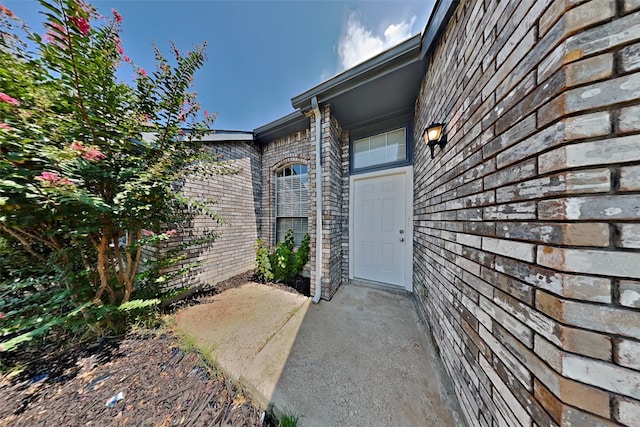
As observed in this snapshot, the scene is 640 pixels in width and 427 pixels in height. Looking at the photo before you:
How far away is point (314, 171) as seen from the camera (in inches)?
113

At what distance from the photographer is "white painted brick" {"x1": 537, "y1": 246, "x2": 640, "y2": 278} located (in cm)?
51

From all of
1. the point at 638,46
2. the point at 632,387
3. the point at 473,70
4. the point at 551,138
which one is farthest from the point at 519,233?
the point at 473,70

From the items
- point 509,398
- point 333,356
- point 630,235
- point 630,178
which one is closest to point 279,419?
point 333,356

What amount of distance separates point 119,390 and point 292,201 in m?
3.20

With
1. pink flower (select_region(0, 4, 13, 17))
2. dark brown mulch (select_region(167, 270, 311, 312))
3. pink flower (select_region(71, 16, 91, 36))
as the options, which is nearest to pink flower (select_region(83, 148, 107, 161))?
pink flower (select_region(71, 16, 91, 36))

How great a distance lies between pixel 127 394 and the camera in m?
1.37

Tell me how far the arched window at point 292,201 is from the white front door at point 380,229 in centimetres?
113

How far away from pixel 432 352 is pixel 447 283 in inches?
30.5

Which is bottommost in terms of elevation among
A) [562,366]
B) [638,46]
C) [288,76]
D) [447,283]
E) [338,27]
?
[447,283]

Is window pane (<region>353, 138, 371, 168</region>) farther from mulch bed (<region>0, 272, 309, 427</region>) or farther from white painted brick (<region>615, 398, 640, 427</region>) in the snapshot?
mulch bed (<region>0, 272, 309, 427</region>)

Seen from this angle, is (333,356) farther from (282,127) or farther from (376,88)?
(282,127)

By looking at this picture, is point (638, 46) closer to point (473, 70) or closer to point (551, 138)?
point (551, 138)

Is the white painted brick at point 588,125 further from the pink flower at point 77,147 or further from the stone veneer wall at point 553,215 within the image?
the pink flower at point 77,147

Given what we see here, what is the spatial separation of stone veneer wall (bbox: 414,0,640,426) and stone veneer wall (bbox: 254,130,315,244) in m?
2.83
